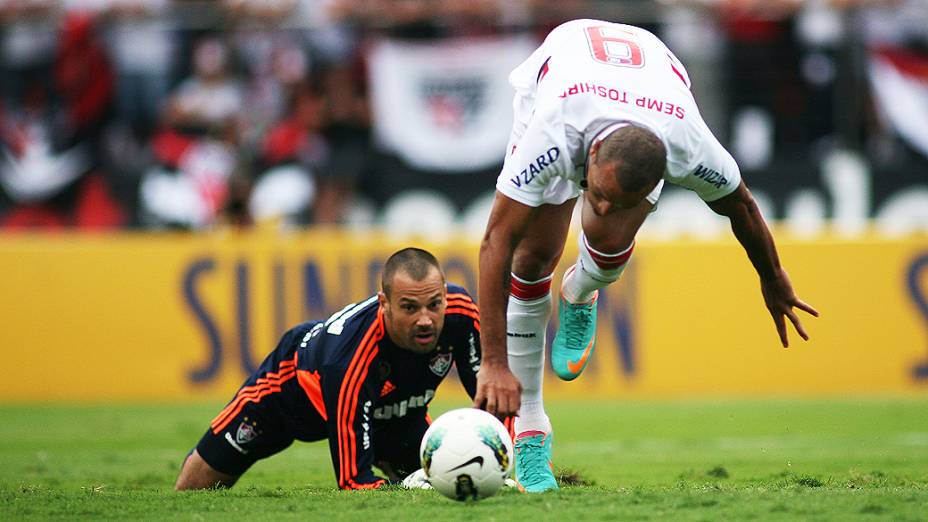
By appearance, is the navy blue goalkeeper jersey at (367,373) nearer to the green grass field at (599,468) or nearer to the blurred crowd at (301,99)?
the green grass field at (599,468)

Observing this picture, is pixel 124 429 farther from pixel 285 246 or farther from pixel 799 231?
pixel 799 231

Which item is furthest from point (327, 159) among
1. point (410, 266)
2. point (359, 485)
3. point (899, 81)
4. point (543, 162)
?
point (543, 162)

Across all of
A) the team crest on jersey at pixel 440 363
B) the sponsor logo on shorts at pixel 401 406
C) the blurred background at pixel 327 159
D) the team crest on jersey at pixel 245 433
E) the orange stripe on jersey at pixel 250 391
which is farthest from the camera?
the blurred background at pixel 327 159

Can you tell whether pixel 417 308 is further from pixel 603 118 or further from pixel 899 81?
pixel 899 81

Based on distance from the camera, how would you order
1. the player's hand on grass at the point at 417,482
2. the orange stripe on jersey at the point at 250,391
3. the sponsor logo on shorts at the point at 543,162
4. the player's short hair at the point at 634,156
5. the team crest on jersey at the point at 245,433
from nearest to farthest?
1. the player's short hair at the point at 634,156
2. the sponsor logo on shorts at the point at 543,162
3. the player's hand on grass at the point at 417,482
4. the orange stripe on jersey at the point at 250,391
5. the team crest on jersey at the point at 245,433

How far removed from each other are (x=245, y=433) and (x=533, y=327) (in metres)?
1.79

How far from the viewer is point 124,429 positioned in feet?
38.3

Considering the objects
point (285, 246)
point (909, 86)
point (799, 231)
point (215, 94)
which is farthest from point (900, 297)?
point (215, 94)

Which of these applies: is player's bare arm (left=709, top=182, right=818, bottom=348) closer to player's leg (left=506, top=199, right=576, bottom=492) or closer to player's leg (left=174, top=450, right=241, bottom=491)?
player's leg (left=506, top=199, right=576, bottom=492)

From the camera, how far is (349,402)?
6.48 m

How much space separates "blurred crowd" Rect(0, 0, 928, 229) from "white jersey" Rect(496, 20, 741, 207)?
8.29m

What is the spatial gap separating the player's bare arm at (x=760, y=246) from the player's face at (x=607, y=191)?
842mm

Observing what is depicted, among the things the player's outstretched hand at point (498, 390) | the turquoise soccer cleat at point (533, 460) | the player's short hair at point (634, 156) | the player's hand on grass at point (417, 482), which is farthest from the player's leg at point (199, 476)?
the player's short hair at point (634, 156)

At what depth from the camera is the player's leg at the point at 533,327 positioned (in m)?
6.71
